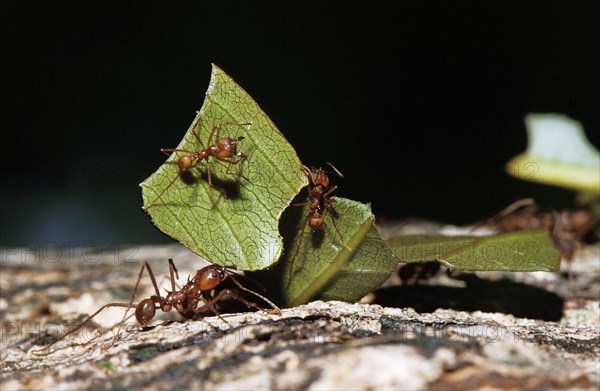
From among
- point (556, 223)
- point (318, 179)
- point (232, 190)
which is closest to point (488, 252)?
point (318, 179)

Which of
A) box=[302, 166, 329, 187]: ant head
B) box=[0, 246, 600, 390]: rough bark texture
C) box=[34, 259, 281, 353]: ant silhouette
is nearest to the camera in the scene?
box=[0, 246, 600, 390]: rough bark texture

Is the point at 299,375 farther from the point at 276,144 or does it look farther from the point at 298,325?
the point at 276,144

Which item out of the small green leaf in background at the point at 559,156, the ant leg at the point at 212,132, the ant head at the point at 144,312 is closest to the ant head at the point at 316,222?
the ant leg at the point at 212,132

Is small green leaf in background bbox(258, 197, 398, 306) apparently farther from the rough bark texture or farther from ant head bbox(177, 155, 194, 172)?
ant head bbox(177, 155, 194, 172)

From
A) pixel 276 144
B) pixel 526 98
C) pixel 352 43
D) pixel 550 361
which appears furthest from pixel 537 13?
pixel 550 361

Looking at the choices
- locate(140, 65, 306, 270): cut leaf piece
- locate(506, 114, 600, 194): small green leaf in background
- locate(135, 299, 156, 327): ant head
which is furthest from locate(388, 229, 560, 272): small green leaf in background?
locate(506, 114, 600, 194): small green leaf in background

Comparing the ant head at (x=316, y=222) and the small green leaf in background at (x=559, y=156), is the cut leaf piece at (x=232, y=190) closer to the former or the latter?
the ant head at (x=316, y=222)
